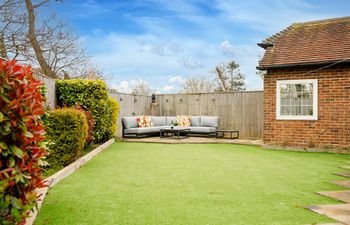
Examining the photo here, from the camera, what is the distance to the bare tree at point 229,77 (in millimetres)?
26438

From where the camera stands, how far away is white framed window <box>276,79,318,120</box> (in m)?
10.8

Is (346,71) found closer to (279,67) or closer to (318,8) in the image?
(279,67)

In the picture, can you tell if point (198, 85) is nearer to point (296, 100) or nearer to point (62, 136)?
point (296, 100)

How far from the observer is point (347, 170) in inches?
276

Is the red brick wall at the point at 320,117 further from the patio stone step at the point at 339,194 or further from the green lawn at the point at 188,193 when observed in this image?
the patio stone step at the point at 339,194

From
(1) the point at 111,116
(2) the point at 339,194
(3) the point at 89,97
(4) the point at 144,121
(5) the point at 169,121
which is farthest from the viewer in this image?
(5) the point at 169,121

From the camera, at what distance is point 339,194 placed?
15.8ft

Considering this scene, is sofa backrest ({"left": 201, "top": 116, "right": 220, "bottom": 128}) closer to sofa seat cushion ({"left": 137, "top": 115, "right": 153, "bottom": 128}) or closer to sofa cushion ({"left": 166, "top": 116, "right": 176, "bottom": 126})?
sofa cushion ({"left": 166, "top": 116, "right": 176, "bottom": 126})

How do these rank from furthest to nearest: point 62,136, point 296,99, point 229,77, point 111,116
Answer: point 229,77 → point 111,116 → point 296,99 → point 62,136

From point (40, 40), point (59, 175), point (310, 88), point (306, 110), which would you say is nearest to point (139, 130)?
point (40, 40)

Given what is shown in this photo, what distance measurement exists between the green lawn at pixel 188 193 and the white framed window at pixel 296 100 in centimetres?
315

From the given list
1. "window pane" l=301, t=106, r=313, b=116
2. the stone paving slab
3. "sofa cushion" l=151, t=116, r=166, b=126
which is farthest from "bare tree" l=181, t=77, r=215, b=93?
the stone paving slab

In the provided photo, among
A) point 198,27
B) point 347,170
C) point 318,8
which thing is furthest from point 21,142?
point 198,27

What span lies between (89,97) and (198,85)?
17347 millimetres
